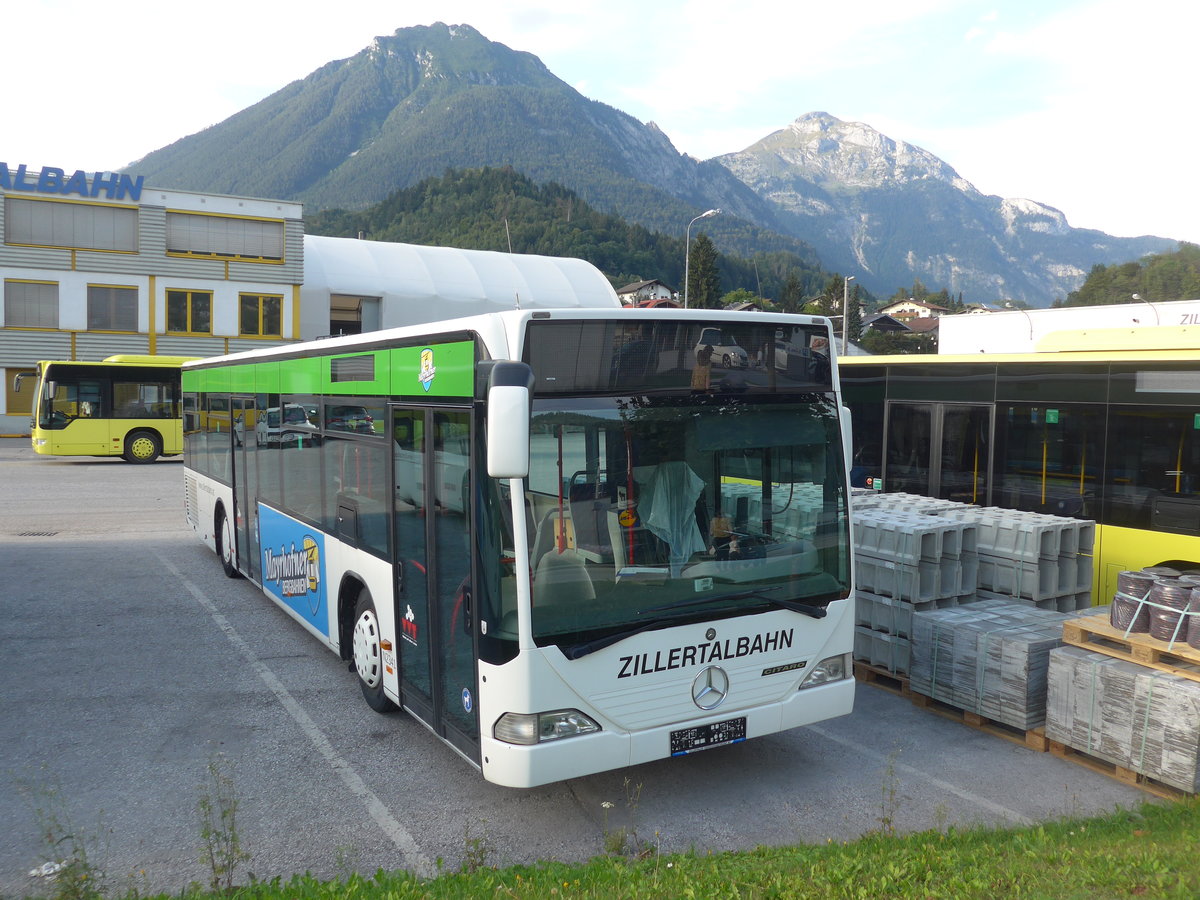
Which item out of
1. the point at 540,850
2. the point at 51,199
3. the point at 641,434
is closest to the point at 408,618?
the point at 540,850

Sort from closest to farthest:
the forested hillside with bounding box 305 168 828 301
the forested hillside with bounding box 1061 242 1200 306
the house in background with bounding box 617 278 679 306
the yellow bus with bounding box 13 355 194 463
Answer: the yellow bus with bounding box 13 355 194 463 < the forested hillside with bounding box 1061 242 1200 306 < the house in background with bounding box 617 278 679 306 < the forested hillside with bounding box 305 168 828 301

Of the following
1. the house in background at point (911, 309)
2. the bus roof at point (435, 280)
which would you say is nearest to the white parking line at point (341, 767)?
the bus roof at point (435, 280)

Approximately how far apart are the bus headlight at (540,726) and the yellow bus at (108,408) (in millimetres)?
24159

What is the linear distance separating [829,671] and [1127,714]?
195 cm

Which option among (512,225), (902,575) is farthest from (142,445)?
Result: (512,225)

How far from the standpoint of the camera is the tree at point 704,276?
99.3 meters

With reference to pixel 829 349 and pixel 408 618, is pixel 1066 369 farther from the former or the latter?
pixel 408 618

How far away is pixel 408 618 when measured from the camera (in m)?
5.96

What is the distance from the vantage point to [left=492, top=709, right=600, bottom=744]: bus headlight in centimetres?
477

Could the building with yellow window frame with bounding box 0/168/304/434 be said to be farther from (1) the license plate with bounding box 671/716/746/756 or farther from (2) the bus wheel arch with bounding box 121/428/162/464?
(1) the license plate with bounding box 671/716/746/756

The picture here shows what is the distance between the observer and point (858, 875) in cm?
422

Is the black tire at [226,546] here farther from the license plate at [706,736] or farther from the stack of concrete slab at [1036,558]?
the stack of concrete slab at [1036,558]

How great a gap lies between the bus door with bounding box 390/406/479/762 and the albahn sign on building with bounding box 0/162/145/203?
35.6m

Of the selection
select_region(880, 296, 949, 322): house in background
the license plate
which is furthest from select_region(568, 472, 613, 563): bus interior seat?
select_region(880, 296, 949, 322): house in background
